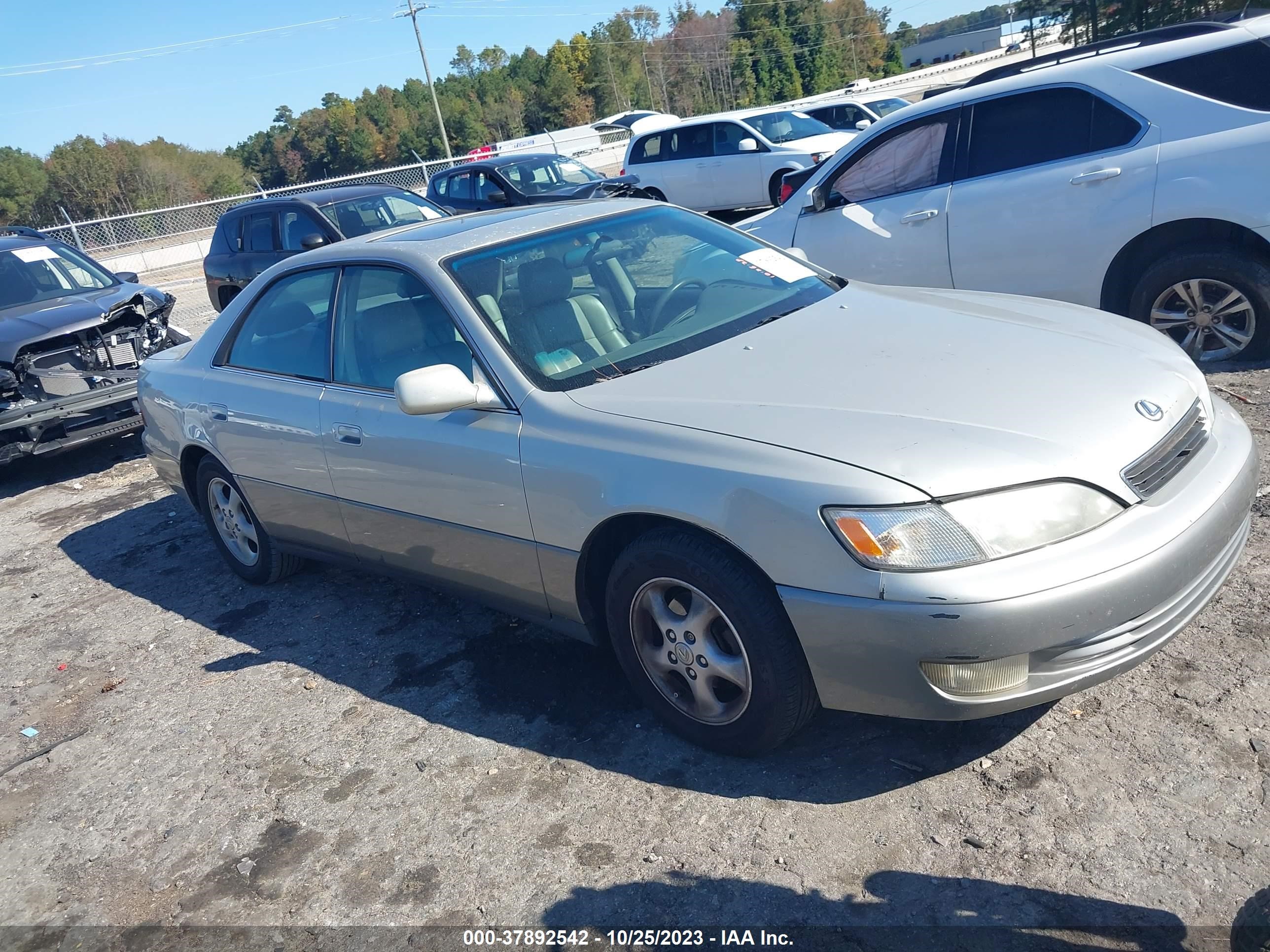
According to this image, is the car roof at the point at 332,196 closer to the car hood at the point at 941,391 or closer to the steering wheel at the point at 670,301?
the steering wheel at the point at 670,301

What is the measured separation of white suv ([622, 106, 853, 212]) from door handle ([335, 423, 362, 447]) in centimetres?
1223

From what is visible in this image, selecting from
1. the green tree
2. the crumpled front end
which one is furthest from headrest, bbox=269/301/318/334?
the green tree

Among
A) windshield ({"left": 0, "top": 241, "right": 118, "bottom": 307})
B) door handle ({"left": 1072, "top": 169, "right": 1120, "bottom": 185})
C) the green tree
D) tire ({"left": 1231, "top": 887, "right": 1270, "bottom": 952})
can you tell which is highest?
the green tree

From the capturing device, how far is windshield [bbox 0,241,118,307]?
8781 mm

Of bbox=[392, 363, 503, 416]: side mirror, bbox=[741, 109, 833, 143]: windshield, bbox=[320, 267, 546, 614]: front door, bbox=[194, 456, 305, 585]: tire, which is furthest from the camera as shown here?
bbox=[741, 109, 833, 143]: windshield

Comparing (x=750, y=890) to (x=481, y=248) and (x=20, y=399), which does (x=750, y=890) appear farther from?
(x=20, y=399)

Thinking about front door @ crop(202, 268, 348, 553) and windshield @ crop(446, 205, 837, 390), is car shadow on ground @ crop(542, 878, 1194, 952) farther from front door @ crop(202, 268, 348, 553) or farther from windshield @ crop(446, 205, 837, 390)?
front door @ crop(202, 268, 348, 553)

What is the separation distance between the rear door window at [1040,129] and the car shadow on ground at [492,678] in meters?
3.78

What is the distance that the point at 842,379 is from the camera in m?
3.08

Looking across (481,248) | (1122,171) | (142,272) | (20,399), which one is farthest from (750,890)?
(142,272)

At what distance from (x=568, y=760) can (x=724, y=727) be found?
576mm

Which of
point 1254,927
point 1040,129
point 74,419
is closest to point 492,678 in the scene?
point 1254,927

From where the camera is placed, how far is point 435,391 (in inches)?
130

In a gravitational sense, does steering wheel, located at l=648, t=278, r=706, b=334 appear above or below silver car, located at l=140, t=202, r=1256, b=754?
above
